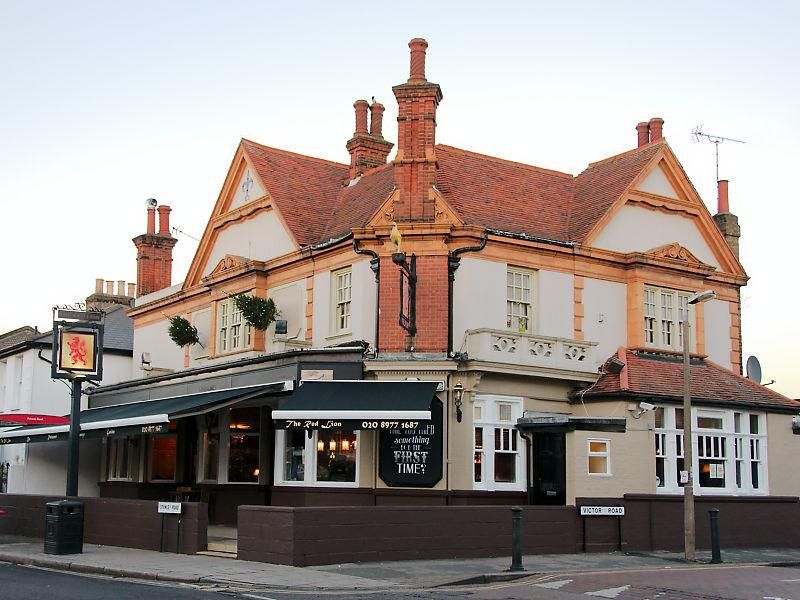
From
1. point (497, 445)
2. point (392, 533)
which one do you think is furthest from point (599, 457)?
point (392, 533)

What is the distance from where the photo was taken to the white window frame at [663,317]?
26.8 m

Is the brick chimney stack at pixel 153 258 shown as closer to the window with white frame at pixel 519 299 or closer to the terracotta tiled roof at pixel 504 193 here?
the terracotta tiled roof at pixel 504 193

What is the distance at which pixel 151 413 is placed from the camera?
24469 mm

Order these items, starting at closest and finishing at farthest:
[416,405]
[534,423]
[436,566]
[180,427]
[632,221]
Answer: [436,566]
[416,405]
[534,423]
[632,221]
[180,427]

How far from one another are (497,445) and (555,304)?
156 inches

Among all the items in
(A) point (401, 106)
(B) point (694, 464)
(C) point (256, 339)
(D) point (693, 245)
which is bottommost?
(B) point (694, 464)

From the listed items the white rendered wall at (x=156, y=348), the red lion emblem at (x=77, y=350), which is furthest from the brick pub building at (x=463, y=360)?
→ the white rendered wall at (x=156, y=348)

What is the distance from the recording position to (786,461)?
26.3 metres

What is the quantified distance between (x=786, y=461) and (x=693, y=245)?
20.1 feet

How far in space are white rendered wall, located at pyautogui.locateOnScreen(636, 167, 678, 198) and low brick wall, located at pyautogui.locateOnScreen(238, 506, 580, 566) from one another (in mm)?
10237

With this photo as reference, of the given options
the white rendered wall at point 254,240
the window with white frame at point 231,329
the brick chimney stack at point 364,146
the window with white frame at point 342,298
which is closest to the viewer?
the window with white frame at point 342,298

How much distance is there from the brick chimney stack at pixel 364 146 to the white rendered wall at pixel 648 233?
24.4 ft

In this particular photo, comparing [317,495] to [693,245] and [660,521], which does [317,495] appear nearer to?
[660,521]

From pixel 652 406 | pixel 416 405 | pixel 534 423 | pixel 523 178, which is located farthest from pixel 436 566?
pixel 523 178
